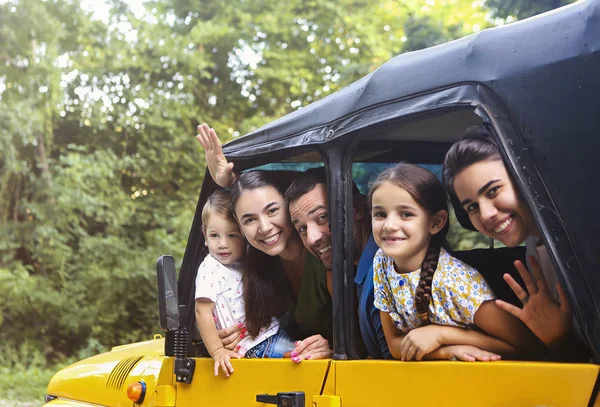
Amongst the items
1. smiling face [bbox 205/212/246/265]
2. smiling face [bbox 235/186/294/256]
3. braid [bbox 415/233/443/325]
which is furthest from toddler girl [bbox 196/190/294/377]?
braid [bbox 415/233/443/325]

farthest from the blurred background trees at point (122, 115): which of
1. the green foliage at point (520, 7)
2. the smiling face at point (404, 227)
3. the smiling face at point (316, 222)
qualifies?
the smiling face at point (404, 227)

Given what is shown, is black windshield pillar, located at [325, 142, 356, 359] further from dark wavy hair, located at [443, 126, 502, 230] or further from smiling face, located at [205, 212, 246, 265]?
smiling face, located at [205, 212, 246, 265]

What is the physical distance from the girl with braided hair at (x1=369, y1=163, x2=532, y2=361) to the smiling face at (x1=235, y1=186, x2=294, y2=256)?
62 centimetres

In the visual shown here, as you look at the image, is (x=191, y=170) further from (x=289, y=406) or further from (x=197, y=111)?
(x=289, y=406)

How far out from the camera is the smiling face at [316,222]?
289 cm

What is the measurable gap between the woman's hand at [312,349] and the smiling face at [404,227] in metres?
0.47

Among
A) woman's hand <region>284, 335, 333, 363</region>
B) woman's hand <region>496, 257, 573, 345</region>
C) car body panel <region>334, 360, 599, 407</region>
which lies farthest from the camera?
woman's hand <region>284, 335, 333, 363</region>

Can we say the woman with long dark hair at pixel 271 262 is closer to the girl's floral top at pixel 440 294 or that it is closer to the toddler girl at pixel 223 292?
the toddler girl at pixel 223 292

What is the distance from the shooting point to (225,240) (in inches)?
133

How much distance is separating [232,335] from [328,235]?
0.66 meters

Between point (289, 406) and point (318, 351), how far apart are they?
24 cm

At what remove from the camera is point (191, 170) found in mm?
15594

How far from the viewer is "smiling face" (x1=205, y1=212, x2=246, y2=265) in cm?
337

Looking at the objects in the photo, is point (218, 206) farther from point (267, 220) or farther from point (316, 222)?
point (316, 222)
